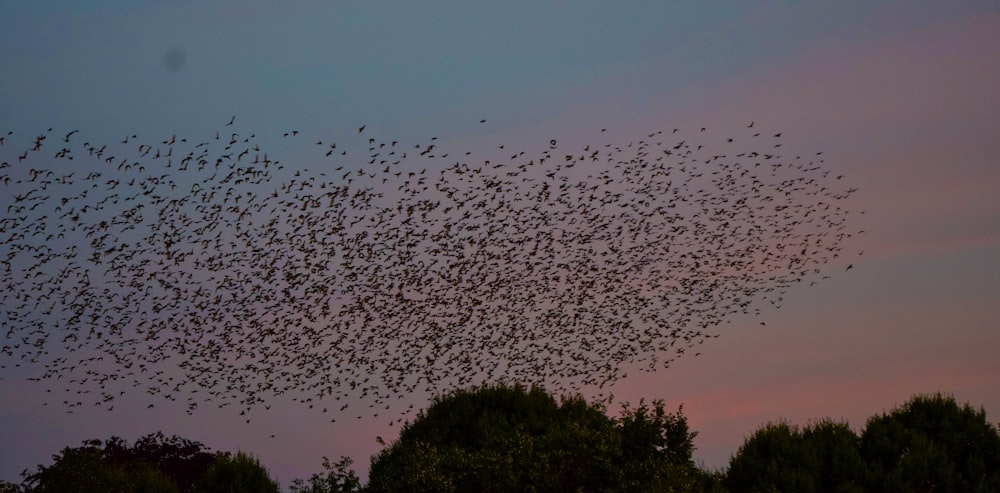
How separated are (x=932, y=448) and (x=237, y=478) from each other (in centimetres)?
2404

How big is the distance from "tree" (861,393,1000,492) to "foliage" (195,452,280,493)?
68.6 feet

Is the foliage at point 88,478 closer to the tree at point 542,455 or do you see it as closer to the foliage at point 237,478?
the foliage at point 237,478

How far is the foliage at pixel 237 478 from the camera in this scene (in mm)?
38250

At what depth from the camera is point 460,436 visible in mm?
37969

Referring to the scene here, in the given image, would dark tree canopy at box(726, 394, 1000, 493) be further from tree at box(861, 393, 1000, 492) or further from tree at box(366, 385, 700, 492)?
tree at box(366, 385, 700, 492)

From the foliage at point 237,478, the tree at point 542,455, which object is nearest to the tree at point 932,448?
the tree at point 542,455

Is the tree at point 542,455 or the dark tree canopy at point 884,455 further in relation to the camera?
the dark tree canopy at point 884,455

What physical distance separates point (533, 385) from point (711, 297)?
23.9 ft

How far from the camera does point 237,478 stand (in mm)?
38312

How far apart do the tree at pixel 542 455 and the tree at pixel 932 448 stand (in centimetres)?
821

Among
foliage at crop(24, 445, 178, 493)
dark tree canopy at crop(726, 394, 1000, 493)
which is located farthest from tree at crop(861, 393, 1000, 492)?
foliage at crop(24, 445, 178, 493)

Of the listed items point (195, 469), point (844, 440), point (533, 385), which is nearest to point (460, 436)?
point (533, 385)

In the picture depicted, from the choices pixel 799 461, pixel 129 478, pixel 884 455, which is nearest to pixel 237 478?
pixel 129 478

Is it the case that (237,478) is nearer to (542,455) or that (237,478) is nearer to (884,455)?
(542,455)
